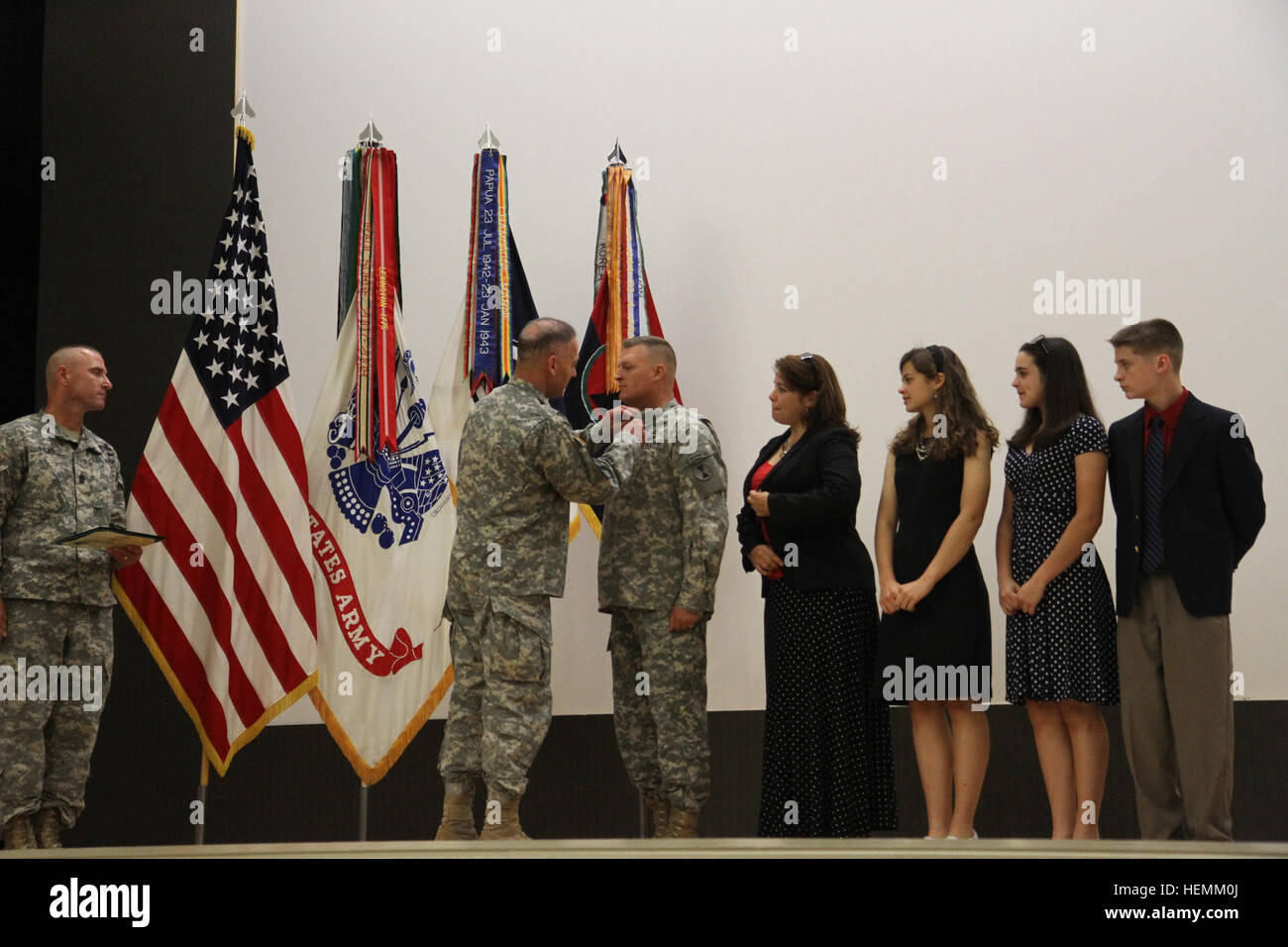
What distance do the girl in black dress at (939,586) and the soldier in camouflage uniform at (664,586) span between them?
1.82ft

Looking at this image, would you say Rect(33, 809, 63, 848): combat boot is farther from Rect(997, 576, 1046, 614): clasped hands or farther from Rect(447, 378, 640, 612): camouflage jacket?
Rect(997, 576, 1046, 614): clasped hands

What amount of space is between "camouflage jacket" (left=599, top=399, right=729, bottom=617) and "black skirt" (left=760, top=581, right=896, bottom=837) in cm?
28

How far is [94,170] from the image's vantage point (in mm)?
5129

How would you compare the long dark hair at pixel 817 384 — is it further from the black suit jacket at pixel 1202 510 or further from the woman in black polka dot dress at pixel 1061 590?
the black suit jacket at pixel 1202 510

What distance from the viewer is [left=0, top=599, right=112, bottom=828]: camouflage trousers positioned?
391cm

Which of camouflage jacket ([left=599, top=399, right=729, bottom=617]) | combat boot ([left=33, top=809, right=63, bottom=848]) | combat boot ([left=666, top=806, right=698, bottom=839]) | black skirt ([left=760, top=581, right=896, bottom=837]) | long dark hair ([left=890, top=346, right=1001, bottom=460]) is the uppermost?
long dark hair ([left=890, top=346, right=1001, bottom=460])

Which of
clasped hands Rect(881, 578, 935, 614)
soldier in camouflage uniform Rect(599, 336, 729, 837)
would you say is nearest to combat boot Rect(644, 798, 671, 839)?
soldier in camouflage uniform Rect(599, 336, 729, 837)

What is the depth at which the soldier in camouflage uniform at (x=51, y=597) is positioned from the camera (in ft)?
12.9

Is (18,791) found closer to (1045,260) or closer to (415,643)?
(415,643)

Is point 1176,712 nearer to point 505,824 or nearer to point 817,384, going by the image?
point 817,384

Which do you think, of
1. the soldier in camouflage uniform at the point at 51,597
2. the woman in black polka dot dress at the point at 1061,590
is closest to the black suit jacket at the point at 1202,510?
the woman in black polka dot dress at the point at 1061,590
